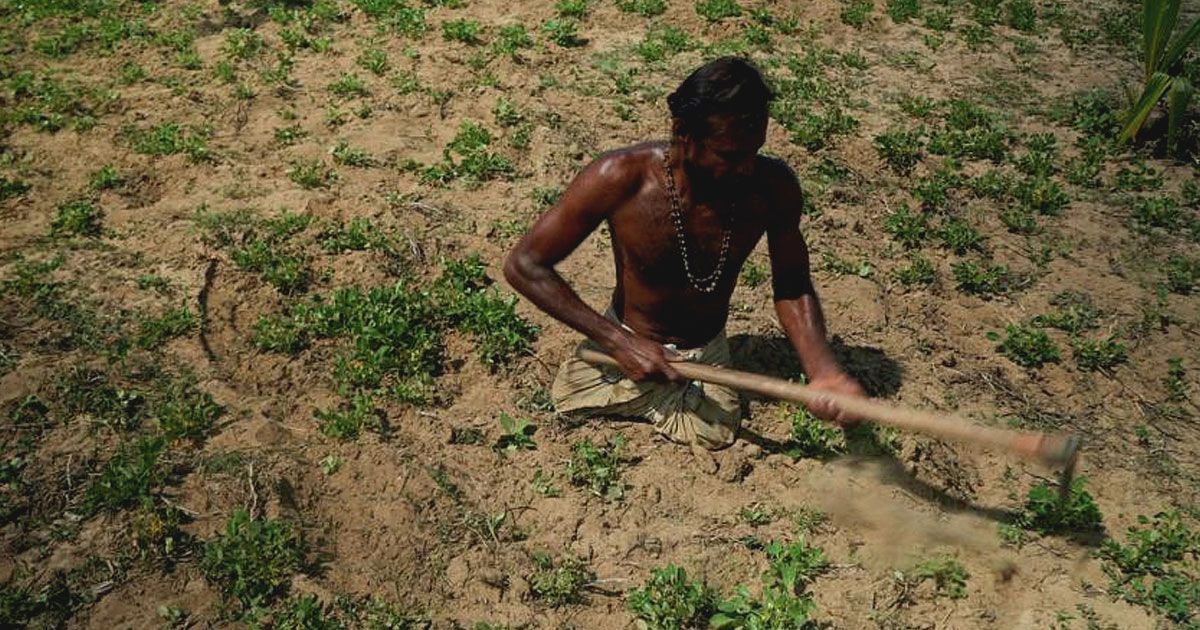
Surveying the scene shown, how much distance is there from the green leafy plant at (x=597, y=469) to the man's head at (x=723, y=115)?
1.34 m

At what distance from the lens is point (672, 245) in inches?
139

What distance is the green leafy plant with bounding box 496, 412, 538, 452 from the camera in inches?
156

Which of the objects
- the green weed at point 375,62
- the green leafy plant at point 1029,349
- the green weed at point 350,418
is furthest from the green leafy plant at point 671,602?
the green weed at point 375,62

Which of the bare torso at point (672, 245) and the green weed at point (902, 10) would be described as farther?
the green weed at point (902, 10)

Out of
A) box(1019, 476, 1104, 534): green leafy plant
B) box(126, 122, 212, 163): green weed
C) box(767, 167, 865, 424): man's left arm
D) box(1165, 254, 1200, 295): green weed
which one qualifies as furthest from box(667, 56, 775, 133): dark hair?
box(126, 122, 212, 163): green weed

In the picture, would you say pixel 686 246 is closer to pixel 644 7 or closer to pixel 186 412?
pixel 186 412

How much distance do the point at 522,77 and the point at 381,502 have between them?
150 inches

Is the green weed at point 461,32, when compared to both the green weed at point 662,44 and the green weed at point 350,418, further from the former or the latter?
the green weed at point 350,418

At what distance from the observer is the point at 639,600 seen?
329 cm

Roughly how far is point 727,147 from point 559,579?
5.41 feet

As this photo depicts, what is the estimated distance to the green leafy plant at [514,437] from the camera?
3963mm

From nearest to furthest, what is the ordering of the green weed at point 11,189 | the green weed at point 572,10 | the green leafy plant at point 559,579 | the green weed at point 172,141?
1. the green leafy plant at point 559,579
2. the green weed at point 11,189
3. the green weed at point 172,141
4. the green weed at point 572,10

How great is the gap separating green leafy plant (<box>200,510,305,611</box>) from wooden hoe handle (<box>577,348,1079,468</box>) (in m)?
1.55

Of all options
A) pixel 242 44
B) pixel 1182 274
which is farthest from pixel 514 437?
pixel 242 44
